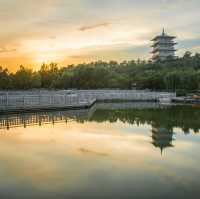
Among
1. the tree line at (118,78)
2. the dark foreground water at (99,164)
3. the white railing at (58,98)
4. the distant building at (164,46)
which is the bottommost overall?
the dark foreground water at (99,164)

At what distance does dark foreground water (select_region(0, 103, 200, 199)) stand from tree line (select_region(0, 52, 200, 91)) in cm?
3585

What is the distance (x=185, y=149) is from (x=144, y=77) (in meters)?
45.3

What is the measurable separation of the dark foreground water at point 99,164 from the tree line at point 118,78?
35852mm

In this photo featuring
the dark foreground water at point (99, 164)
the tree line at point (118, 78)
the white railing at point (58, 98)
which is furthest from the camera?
the tree line at point (118, 78)

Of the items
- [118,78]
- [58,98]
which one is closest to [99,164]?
[58,98]

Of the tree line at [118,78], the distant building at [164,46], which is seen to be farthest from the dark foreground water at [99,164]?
the distant building at [164,46]

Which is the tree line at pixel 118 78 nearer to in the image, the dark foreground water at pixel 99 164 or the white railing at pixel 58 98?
the white railing at pixel 58 98

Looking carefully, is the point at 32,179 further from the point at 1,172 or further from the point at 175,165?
the point at 175,165

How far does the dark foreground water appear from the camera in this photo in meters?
7.70

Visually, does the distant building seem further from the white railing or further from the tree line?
the white railing

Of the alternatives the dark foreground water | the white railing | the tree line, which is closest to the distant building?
the tree line

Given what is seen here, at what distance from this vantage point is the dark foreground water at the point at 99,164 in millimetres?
7695

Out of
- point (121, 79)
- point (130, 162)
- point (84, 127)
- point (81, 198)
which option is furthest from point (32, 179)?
point (121, 79)

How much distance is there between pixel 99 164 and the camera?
400 inches
